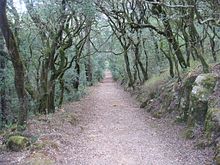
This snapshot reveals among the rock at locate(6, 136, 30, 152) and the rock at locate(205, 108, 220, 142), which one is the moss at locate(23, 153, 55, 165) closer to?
the rock at locate(6, 136, 30, 152)

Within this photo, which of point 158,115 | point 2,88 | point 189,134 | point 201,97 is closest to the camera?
point 189,134

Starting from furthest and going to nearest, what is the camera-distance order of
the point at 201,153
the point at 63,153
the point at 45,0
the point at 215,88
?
the point at 45,0 → the point at 215,88 → the point at 63,153 → the point at 201,153

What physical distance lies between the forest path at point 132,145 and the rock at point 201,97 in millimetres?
864

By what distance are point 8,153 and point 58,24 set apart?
7.55m

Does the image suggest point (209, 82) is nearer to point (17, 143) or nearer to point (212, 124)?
point (212, 124)

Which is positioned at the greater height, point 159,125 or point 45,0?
point 45,0

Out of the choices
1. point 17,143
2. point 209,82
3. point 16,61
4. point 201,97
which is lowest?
point 17,143

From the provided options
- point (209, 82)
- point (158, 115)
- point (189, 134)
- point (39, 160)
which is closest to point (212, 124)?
point (189, 134)

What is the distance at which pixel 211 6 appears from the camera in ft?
38.9

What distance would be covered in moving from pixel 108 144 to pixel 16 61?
391 centimetres

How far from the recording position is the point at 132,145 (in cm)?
1062

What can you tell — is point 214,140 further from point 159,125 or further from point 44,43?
point 44,43

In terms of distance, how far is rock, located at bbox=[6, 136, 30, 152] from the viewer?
30.6 ft

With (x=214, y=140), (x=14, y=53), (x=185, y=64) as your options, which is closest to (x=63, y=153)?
(x=14, y=53)
